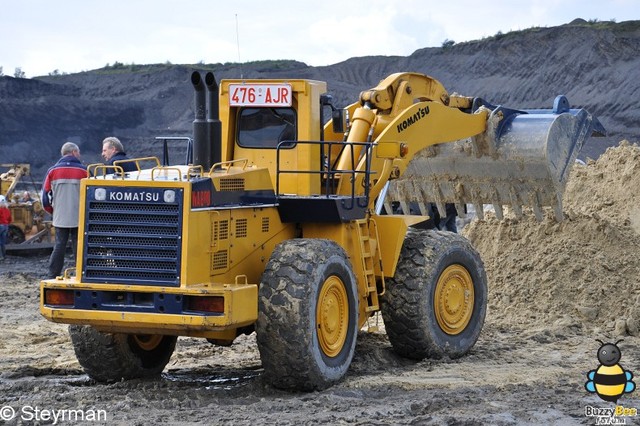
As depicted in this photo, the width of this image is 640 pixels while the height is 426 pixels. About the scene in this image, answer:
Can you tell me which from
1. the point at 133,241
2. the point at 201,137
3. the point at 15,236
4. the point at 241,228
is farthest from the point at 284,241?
the point at 15,236

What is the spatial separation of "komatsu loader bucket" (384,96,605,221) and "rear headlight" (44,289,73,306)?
5.56 m

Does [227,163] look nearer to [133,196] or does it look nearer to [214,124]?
[214,124]

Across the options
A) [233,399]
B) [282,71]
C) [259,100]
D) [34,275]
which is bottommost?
[233,399]

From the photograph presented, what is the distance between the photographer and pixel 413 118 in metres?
10.8

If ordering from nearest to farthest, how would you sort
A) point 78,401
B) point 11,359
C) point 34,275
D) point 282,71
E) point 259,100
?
point 78,401, point 259,100, point 11,359, point 34,275, point 282,71

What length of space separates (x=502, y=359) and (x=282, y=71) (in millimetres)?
44903

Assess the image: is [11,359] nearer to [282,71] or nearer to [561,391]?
[561,391]

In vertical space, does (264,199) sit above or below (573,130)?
below

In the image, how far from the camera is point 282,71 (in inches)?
2146

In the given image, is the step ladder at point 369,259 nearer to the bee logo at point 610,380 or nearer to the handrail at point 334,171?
the handrail at point 334,171

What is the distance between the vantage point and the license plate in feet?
32.3

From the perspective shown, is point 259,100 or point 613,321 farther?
point 613,321

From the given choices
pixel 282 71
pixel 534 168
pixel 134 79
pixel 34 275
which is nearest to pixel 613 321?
pixel 534 168

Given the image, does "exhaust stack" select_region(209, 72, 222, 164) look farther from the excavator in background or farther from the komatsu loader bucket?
the excavator in background
